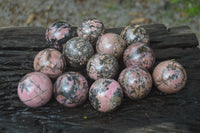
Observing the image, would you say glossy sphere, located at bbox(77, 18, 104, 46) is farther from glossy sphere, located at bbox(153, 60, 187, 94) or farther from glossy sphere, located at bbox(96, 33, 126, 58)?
glossy sphere, located at bbox(153, 60, 187, 94)

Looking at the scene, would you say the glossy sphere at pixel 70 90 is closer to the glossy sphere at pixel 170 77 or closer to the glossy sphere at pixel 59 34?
the glossy sphere at pixel 59 34

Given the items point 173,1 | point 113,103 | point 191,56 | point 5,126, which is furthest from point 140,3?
point 5,126

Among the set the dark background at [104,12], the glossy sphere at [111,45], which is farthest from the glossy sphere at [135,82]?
the dark background at [104,12]

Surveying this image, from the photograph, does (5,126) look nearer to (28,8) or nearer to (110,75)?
(110,75)

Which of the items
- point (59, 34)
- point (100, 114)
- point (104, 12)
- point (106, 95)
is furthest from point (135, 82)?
point (104, 12)

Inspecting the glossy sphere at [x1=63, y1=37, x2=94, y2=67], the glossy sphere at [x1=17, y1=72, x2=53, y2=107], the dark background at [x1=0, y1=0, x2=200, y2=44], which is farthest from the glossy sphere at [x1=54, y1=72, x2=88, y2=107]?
the dark background at [x1=0, y1=0, x2=200, y2=44]

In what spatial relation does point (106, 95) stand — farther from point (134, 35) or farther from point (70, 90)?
point (134, 35)

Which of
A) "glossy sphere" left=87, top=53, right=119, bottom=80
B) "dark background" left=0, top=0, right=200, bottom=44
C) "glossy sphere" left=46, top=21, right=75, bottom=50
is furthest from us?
"dark background" left=0, top=0, right=200, bottom=44
